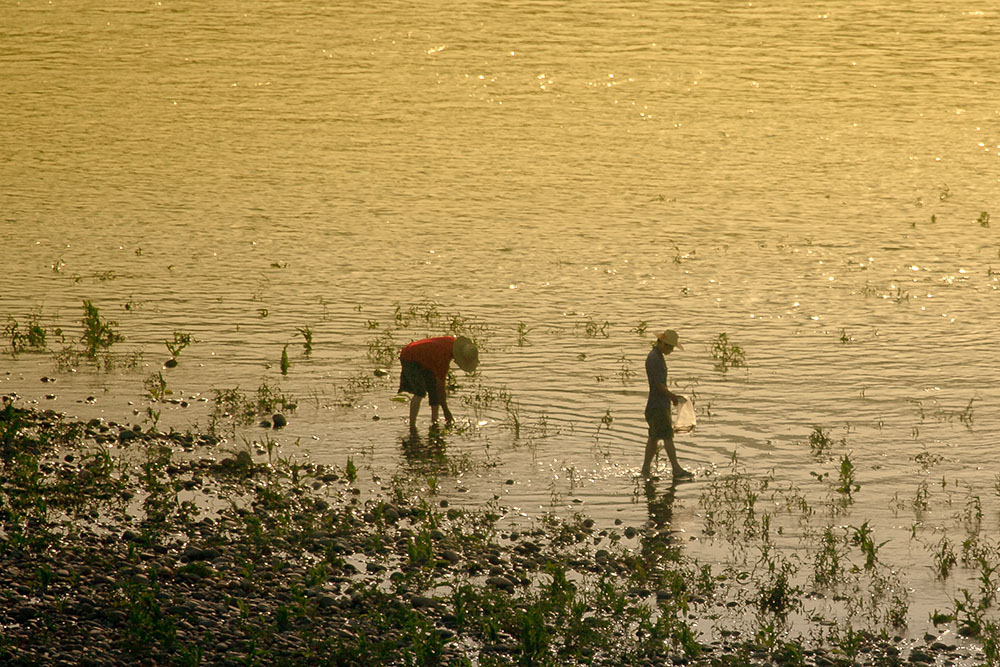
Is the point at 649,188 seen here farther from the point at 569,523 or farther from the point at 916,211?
the point at 569,523

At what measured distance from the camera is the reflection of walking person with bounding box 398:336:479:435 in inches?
641

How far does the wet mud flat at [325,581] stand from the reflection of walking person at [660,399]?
57.0 inches

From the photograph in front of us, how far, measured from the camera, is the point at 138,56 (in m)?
49.6

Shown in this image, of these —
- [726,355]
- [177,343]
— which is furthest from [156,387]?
[726,355]

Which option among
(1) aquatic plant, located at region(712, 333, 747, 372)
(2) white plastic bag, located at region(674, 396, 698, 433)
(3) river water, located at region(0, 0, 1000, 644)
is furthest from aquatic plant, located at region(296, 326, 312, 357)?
(2) white plastic bag, located at region(674, 396, 698, 433)

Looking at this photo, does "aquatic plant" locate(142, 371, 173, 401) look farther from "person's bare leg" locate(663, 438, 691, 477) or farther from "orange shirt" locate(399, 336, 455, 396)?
"person's bare leg" locate(663, 438, 691, 477)

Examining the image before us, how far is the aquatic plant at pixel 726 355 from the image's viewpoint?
→ 2039cm

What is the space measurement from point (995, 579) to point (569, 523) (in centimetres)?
417

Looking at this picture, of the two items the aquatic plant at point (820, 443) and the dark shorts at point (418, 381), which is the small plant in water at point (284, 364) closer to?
the dark shorts at point (418, 381)

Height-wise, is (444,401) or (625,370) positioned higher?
(625,370)

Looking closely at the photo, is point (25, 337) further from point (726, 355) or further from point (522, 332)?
point (726, 355)

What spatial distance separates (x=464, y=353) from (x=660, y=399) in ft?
8.69

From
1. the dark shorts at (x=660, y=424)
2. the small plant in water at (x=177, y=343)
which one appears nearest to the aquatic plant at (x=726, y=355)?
the dark shorts at (x=660, y=424)

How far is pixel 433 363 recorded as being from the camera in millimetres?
16375
